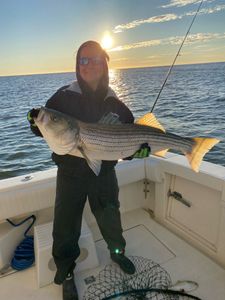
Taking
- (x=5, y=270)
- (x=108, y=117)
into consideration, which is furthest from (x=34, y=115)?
(x=5, y=270)

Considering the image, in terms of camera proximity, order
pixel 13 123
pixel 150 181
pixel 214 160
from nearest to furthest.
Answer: pixel 150 181, pixel 214 160, pixel 13 123

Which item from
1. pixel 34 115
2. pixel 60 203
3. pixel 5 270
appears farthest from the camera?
pixel 5 270

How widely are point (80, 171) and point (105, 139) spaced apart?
1.77 feet

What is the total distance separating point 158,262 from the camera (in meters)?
3.71

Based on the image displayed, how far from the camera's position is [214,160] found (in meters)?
9.73

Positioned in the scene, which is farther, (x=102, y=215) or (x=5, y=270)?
(x=5, y=270)

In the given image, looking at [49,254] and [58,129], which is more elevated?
[58,129]

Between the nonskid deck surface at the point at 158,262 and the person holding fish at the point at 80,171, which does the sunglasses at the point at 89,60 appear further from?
the nonskid deck surface at the point at 158,262

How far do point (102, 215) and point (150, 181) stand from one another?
1.48m

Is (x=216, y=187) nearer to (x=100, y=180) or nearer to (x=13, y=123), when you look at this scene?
(x=100, y=180)

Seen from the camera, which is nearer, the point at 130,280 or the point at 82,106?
the point at 82,106

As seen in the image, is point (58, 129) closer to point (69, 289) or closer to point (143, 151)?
point (143, 151)

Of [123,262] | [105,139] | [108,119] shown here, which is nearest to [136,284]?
[123,262]

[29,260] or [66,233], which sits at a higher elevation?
[66,233]
